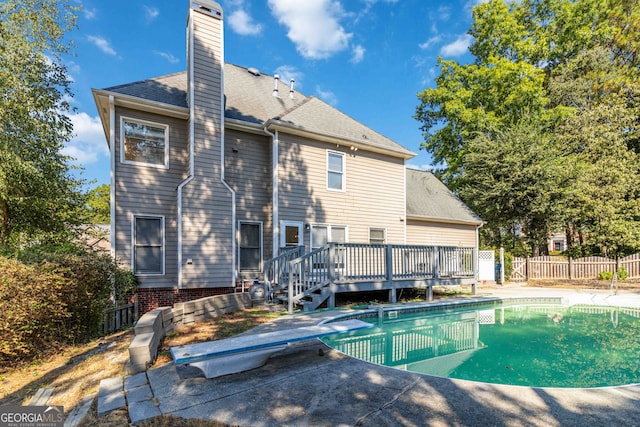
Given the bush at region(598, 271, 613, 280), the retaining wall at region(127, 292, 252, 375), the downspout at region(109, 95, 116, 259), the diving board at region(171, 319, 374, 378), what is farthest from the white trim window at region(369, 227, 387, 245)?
the bush at region(598, 271, 613, 280)

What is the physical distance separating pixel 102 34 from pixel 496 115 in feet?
73.7

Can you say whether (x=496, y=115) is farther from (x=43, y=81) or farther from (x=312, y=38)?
(x=43, y=81)

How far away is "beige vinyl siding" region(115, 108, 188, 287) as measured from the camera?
29.6 ft

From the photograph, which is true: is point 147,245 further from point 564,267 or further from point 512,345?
point 564,267

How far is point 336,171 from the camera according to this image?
12203 millimetres

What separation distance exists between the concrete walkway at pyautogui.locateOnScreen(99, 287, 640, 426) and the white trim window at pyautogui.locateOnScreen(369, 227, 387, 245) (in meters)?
8.88

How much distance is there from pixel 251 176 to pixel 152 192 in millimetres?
3040

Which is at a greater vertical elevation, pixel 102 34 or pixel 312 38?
pixel 312 38

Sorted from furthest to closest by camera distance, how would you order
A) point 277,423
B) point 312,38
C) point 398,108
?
point 398,108 → point 312,38 → point 277,423

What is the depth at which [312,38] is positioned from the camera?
17625 millimetres

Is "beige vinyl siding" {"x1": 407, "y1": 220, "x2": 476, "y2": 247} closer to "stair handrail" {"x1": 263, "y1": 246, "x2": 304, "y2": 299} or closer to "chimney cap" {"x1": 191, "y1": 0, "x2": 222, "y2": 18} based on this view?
"stair handrail" {"x1": 263, "y1": 246, "x2": 304, "y2": 299}

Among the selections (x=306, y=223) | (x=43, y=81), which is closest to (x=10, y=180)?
(x=43, y=81)

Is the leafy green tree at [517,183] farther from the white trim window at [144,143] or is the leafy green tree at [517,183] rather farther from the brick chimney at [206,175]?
the white trim window at [144,143]

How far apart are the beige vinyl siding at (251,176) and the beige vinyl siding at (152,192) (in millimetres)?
1432
